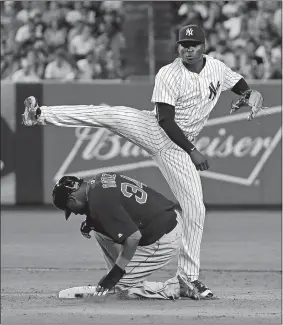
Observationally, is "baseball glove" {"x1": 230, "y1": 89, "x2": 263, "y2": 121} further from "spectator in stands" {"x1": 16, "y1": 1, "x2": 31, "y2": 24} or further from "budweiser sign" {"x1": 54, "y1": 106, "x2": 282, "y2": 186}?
"spectator in stands" {"x1": 16, "y1": 1, "x2": 31, "y2": 24}

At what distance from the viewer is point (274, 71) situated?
46.8ft

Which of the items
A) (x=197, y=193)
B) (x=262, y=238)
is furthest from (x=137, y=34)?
(x=197, y=193)

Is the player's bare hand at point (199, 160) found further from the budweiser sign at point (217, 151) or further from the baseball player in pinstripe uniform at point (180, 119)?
the budweiser sign at point (217, 151)

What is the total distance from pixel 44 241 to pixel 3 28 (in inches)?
223

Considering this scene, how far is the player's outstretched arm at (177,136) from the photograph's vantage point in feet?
21.6

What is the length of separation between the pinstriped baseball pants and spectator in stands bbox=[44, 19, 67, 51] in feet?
26.4

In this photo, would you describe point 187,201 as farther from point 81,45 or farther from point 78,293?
point 81,45

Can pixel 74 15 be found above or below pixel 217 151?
above

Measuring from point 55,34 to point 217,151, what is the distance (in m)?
3.66

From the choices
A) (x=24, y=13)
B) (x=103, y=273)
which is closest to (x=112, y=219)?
(x=103, y=273)

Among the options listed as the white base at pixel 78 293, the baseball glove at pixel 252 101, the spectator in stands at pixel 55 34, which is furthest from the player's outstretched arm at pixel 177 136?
the spectator in stands at pixel 55 34

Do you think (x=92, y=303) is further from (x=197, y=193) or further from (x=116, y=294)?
(x=197, y=193)

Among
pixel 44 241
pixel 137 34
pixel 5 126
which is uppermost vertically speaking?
pixel 137 34

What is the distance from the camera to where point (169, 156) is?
6926mm
